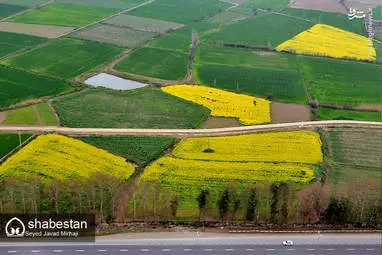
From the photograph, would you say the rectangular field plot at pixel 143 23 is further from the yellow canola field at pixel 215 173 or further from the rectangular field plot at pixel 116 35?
the yellow canola field at pixel 215 173

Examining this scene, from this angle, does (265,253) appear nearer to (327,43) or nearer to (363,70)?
(363,70)

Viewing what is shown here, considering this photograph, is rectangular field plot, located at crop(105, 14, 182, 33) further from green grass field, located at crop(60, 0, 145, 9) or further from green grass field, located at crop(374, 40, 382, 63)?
green grass field, located at crop(374, 40, 382, 63)

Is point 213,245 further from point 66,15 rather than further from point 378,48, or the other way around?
point 66,15

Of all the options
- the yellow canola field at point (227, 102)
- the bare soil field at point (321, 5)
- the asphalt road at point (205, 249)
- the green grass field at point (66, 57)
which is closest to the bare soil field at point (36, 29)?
the green grass field at point (66, 57)

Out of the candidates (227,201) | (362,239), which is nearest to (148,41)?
(227,201)

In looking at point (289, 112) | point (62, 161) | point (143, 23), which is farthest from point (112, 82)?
point (143, 23)

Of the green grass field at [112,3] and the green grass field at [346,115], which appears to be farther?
the green grass field at [112,3]
